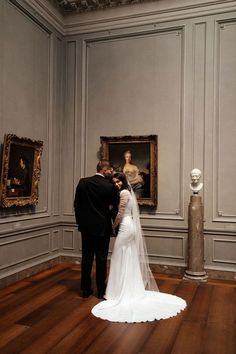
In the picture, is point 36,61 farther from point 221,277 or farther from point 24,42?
point 221,277

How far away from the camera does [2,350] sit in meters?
3.28

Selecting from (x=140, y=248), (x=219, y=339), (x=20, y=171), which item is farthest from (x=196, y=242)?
(x=20, y=171)

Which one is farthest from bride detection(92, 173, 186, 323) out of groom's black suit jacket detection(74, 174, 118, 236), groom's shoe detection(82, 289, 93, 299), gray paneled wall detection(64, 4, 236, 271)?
gray paneled wall detection(64, 4, 236, 271)

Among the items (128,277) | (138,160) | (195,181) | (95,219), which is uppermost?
(138,160)

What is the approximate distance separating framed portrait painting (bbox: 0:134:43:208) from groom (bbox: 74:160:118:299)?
117 cm

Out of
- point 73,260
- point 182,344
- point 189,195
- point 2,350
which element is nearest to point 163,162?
point 189,195

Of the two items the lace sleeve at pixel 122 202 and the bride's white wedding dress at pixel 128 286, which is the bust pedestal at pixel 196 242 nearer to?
the bride's white wedding dress at pixel 128 286

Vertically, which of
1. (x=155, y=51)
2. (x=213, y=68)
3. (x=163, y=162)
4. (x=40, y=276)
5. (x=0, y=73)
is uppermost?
(x=155, y=51)

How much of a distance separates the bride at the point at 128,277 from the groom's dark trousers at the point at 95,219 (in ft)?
0.52

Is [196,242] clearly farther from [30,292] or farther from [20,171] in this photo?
[20,171]

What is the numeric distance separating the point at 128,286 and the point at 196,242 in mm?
1694

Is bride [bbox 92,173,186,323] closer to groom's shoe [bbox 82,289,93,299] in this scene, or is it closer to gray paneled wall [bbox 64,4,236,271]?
groom's shoe [bbox 82,289,93,299]

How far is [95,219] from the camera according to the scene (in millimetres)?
4656

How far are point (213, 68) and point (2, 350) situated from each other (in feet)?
17.1
